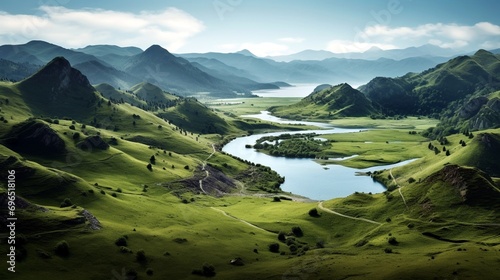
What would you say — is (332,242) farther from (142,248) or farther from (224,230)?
(142,248)

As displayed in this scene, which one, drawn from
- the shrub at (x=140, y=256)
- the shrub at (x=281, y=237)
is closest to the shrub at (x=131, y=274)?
the shrub at (x=140, y=256)

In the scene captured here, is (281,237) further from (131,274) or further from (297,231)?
(131,274)

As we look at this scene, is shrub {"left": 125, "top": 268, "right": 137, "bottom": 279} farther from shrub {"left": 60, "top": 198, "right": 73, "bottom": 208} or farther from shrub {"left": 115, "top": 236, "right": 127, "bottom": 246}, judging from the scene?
shrub {"left": 60, "top": 198, "right": 73, "bottom": 208}

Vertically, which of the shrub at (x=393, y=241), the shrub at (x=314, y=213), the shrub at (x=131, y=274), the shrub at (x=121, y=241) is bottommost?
the shrub at (x=131, y=274)

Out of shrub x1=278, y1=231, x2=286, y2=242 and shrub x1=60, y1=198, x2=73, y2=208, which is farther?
shrub x1=278, y1=231, x2=286, y2=242

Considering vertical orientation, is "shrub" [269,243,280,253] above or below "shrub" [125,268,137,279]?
below

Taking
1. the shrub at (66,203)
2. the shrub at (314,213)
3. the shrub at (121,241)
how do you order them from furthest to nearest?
the shrub at (314,213) → the shrub at (66,203) → the shrub at (121,241)

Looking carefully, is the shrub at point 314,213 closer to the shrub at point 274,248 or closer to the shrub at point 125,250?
the shrub at point 274,248

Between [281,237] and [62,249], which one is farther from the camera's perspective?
[281,237]

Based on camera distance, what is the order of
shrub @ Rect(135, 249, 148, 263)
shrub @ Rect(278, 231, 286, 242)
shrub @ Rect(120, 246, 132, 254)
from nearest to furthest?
shrub @ Rect(135, 249, 148, 263) < shrub @ Rect(120, 246, 132, 254) < shrub @ Rect(278, 231, 286, 242)

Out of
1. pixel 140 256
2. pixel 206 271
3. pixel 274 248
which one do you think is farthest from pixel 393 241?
pixel 140 256

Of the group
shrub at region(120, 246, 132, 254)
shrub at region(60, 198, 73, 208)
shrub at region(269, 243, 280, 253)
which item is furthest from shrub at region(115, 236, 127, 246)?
shrub at region(269, 243, 280, 253)

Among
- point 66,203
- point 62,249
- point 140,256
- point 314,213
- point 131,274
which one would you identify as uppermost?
point 66,203
